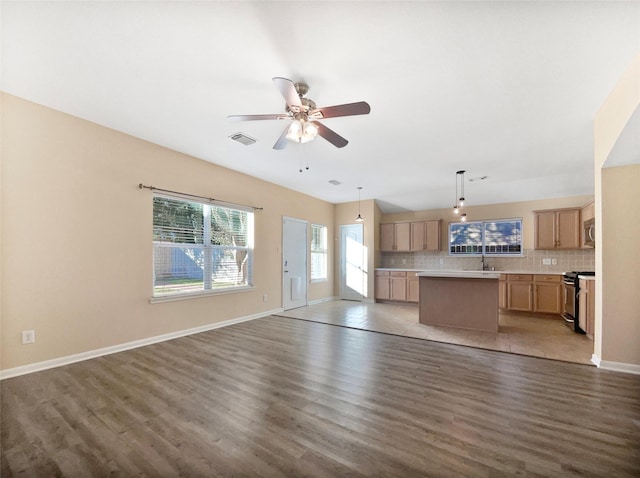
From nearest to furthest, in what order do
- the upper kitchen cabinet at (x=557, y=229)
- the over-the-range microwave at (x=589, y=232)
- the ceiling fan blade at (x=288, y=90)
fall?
the ceiling fan blade at (x=288, y=90) → the over-the-range microwave at (x=589, y=232) → the upper kitchen cabinet at (x=557, y=229)

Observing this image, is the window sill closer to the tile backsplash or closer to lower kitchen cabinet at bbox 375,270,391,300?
lower kitchen cabinet at bbox 375,270,391,300

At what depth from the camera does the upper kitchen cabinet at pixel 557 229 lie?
223 inches

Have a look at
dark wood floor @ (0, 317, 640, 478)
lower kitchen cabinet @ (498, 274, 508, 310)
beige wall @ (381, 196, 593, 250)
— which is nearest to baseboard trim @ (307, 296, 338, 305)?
beige wall @ (381, 196, 593, 250)

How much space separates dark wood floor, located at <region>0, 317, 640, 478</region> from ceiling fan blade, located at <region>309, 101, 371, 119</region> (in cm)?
234

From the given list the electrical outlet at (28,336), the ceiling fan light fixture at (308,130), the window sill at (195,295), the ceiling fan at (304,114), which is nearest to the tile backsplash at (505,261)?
the window sill at (195,295)

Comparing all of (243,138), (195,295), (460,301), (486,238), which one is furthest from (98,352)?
(486,238)

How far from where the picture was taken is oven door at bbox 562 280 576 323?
4.56 meters

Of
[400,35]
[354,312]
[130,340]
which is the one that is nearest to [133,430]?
[130,340]

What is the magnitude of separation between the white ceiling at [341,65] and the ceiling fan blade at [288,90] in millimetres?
283

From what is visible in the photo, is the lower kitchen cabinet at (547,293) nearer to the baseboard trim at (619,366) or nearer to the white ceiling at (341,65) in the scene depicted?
the white ceiling at (341,65)

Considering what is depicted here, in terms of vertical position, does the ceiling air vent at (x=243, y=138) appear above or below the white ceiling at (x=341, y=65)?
below

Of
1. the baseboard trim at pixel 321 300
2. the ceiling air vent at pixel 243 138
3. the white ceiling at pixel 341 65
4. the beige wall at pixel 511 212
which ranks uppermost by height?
the white ceiling at pixel 341 65

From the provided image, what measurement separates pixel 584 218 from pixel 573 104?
392 cm

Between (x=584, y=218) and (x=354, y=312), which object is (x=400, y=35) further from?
(x=584, y=218)
